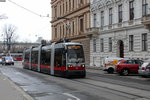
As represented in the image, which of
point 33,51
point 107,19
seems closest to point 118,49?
point 107,19

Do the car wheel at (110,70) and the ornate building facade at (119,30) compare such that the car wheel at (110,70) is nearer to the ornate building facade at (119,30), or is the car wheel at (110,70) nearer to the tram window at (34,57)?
the ornate building facade at (119,30)

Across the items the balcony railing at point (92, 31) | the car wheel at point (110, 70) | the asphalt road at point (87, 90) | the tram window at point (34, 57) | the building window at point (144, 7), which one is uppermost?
the building window at point (144, 7)

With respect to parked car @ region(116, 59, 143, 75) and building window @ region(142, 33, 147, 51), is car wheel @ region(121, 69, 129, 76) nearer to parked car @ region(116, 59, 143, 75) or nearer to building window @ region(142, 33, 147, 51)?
parked car @ region(116, 59, 143, 75)

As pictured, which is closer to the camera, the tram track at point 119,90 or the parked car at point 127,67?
the tram track at point 119,90

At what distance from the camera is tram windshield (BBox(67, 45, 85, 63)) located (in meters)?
23.9

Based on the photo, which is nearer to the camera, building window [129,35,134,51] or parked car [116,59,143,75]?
parked car [116,59,143,75]

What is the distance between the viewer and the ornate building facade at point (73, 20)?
54594 mm

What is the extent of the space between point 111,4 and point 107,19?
2698 millimetres

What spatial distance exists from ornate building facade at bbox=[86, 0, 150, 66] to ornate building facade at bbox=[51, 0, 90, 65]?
8.58ft

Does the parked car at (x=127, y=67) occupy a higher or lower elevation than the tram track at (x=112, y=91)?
higher

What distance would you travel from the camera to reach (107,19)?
151 feet

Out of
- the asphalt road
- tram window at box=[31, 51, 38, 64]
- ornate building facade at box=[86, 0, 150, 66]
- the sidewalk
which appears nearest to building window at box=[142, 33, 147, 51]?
ornate building facade at box=[86, 0, 150, 66]

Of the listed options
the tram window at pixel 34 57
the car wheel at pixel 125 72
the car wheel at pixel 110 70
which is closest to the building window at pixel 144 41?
the car wheel at pixel 110 70

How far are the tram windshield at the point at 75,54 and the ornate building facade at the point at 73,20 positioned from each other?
1138 inches
